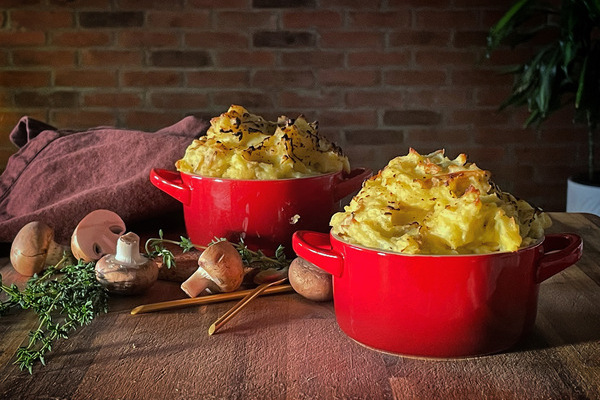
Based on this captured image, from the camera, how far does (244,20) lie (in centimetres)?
304

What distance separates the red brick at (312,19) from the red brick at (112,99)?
73 centimetres

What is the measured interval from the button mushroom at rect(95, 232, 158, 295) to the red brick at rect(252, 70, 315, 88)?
2.15 metres

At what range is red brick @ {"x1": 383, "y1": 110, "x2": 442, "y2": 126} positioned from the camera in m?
3.13

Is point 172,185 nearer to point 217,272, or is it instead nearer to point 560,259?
point 217,272

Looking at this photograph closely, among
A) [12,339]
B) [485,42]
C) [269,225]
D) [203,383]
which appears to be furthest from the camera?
[485,42]

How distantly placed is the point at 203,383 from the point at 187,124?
0.93 metres

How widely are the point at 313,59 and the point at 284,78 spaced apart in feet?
0.49

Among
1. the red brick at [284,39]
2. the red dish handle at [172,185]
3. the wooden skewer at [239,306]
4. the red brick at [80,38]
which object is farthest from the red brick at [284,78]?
the wooden skewer at [239,306]

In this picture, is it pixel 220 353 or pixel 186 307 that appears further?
pixel 186 307

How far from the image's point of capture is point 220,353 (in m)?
0.84

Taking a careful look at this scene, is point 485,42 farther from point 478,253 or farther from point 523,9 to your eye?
point 478,253

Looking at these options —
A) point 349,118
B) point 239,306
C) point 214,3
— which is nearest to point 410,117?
point 349,118

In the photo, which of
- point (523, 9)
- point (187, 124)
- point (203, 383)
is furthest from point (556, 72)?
point (203, 383)

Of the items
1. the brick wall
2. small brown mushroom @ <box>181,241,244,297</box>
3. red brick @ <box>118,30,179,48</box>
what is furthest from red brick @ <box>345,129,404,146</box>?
small brown mushroom @ <box>181,241,244,297</box>
